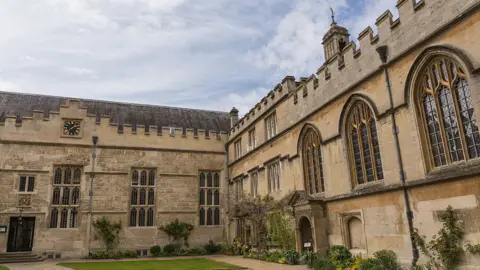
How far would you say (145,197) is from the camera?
19.1m

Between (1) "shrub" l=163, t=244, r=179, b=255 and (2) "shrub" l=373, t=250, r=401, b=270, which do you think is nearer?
(2) "shrub" l=373, t=250, r=401, b=270

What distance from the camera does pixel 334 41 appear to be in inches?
561

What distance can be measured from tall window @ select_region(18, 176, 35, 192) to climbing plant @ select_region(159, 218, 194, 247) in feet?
21.2

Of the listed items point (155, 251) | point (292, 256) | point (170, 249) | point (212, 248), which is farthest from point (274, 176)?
point (155, 251)

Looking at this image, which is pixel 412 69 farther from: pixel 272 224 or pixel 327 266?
pixel 272 224

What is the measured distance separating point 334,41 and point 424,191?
8033 mm

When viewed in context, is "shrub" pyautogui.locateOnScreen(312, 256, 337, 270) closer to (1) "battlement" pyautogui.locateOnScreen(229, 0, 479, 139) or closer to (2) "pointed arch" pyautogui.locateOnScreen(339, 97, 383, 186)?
(2) "pointed arch" pyautogui.locateOnScreen(339, 97, 383, 186)

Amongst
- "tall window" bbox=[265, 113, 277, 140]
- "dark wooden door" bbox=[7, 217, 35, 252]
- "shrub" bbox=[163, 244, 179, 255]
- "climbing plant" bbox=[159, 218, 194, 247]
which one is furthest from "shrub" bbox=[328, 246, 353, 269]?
"dark wooden door" bbox=[7, 217, 35, 252]

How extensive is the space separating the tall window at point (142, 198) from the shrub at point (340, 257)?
37.2 ft

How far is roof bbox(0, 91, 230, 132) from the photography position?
20.3m

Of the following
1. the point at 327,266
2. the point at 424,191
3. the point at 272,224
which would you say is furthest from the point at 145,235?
the point at 424,191

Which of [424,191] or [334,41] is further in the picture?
[334,41]

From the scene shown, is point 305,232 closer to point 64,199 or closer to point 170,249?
point 170,249

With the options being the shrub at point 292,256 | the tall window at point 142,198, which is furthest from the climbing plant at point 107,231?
the shrub at point 292,256
